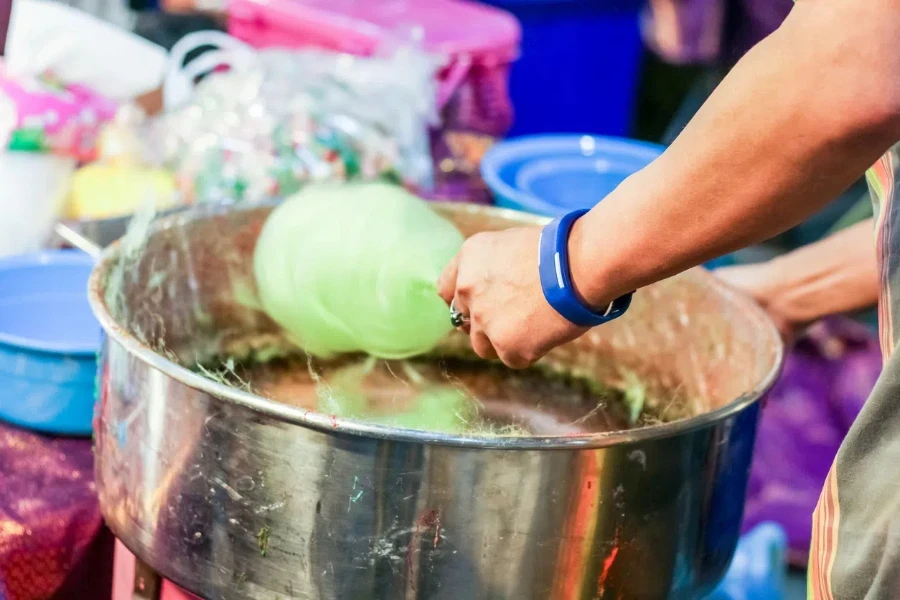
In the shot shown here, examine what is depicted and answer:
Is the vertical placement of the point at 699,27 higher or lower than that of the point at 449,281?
higher

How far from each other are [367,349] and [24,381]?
0.32m

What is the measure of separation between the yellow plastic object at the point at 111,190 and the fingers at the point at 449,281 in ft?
1.92

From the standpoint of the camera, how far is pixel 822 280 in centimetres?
104

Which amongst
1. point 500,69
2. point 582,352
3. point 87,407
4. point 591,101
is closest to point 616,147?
point 500,69

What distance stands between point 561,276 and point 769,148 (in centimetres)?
16

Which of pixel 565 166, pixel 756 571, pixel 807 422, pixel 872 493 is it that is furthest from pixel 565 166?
pixel 872 493

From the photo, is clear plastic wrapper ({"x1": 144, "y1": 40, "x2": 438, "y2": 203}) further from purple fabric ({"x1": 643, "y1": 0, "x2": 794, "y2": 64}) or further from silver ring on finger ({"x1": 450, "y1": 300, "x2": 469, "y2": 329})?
purple fabric ({"x1": 643, "y1": 0, "x2": 794, "y2": 64})

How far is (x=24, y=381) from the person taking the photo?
906 mm

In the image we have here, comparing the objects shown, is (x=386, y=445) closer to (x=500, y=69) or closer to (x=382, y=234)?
(x=382, y=234)

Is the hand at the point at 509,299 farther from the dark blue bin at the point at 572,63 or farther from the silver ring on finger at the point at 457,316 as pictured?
the dark blue bin at the point at 572,63

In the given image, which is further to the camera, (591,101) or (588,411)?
(591,101)

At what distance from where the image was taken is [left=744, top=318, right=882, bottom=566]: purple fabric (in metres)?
1.81

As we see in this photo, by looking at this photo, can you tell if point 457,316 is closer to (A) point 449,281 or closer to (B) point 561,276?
(A) point 449,281

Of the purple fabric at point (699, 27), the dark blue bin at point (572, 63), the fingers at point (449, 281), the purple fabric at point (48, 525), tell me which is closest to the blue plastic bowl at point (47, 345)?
the purple fabric at point (48, 525)
